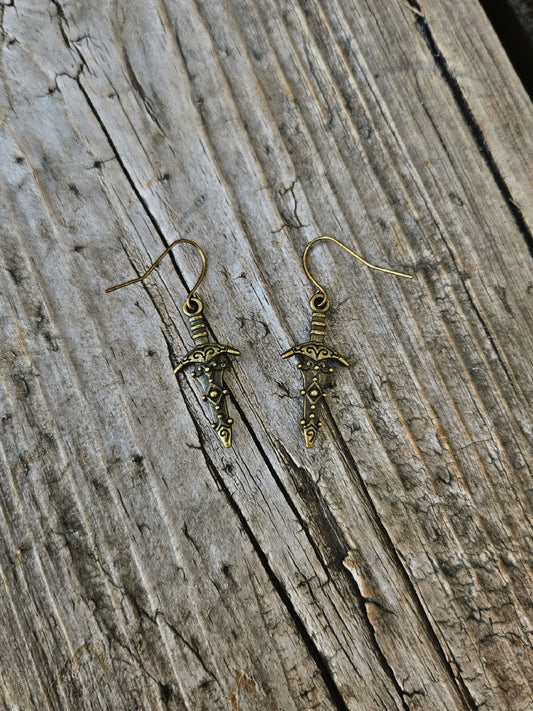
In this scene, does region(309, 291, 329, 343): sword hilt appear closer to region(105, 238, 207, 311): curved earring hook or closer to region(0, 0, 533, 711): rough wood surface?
region(0, 0, 533, 711): rough wood surface

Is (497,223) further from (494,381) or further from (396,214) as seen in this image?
(494,381)

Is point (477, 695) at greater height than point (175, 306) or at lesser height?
lesser

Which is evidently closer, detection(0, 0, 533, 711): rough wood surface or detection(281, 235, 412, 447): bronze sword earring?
detection(0, 0, 533, 711): rough wood surface

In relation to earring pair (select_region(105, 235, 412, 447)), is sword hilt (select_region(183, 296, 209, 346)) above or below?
above

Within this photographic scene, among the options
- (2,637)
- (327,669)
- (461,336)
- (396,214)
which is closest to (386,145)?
(396,214)

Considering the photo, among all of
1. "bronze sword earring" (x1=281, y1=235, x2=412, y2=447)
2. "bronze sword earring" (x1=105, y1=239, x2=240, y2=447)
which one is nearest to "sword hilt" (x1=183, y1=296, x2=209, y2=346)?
"bronze sword earring" (x1=105, y1=239, x2=240, y2=447)

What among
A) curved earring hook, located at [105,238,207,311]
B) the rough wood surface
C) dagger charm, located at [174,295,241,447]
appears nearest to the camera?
the rough wood surface

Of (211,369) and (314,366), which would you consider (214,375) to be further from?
(314,366)
